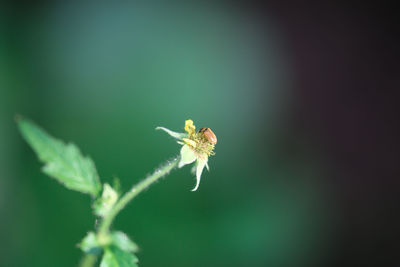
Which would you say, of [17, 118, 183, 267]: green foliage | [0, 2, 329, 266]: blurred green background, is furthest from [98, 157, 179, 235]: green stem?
[0, 2, 329, 266]: blurred green background

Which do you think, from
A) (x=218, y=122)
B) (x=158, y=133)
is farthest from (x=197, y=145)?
(x=218, y=122)

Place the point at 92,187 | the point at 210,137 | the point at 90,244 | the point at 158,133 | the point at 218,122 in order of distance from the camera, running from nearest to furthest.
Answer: the point at 90,244
the point at 92,187
the point at 210,137
the point at 158,133
the point at 218,122

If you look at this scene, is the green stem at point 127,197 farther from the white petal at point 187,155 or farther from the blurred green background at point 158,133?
the blurred green background at point 158,133

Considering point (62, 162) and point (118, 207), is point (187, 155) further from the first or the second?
point (62, 162)

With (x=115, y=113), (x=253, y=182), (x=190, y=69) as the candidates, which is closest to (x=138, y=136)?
(x=115, y=113)

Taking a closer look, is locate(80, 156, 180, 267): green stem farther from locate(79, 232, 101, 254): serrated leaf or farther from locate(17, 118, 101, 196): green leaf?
locate(17, 118, 101, 196): green leaf

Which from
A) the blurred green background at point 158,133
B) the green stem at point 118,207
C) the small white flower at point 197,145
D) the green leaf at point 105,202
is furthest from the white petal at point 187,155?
the blurred green background at point 158,133
